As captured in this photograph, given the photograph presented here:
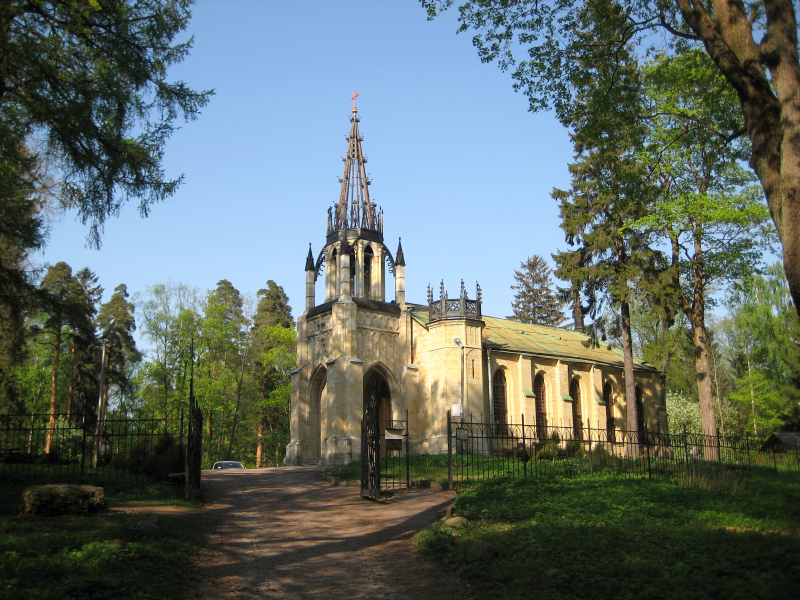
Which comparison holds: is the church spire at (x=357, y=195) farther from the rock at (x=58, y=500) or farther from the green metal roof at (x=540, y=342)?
the rock at (x=58, y=500)

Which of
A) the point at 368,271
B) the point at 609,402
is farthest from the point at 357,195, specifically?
the point at 609,402

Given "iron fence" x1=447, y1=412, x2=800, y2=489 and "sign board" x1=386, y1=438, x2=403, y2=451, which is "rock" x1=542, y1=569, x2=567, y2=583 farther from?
"sign board" x1=386, y1=438, x2=403, y2=451

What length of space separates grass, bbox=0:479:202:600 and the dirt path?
489 millimetres

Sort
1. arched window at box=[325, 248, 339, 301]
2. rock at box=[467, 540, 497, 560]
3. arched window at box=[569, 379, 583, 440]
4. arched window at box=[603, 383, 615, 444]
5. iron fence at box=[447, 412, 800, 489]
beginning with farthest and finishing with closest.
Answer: arched window at box=[603, 383, 615, 444], arched window at box=[569, 379, 583, 440], arched window at box=[325, 248, 339, 301], iron fence at box=[447, 412, 800, 489], rock at box=[467, 540, 497, 560]

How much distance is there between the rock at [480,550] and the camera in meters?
9.52

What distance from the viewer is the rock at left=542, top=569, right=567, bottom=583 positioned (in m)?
8.21

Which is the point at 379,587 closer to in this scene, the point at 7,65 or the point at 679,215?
the point at 7,65

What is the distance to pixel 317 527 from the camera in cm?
1322

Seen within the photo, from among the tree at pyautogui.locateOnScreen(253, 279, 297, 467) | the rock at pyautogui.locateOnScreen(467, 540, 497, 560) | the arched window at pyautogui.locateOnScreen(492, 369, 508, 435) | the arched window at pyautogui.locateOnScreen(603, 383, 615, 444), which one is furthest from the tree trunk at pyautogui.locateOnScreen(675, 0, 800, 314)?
the tree at pyautogui.locateOnScreen(253, 279, 297, 467)

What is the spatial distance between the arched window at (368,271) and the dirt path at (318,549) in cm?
1750


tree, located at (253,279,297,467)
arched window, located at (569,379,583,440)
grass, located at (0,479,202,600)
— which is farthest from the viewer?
tree, located at (253,279,297,467)

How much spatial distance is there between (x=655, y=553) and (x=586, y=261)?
23.2 meters

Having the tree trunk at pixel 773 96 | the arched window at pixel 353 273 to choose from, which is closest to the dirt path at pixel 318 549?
the tree trunk at pixel 773 96

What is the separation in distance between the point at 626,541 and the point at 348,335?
2273cm
